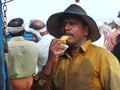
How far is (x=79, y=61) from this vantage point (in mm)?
4051

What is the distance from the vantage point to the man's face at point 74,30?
4043 millimetres

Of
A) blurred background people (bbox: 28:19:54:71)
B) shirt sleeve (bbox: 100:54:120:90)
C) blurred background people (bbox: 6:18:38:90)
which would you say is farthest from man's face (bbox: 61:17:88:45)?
blurred background people (bbox: 28:19:54:71)

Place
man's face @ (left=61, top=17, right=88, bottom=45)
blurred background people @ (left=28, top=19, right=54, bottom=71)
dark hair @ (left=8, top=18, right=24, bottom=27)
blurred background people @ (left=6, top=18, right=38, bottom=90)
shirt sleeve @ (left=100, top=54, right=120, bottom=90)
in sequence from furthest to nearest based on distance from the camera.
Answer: blurred background people @ (left=28, top=19, right=54, bottom=71) < dark hair @ (left=8, top=18, right=24, bottom=27) < blurred background people @ (left=6, top=18, right=38, bottom=90) < man's face @ (left=61, top=17, right=88, bottom=45) < shirt sleeve @ (left=100, top=54, right=120, bottom=90)

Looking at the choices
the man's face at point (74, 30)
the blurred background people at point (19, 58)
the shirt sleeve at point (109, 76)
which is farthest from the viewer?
the blurred background people at point (19, 58)

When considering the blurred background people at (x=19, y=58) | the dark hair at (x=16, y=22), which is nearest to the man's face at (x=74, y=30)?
the blurred background people at (x=19, y=58)

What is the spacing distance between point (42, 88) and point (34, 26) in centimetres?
610

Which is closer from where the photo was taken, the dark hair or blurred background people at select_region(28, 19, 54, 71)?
the dark hair

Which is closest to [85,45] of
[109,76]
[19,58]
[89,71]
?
[89,71]

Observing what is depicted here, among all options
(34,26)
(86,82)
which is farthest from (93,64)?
(34,26)

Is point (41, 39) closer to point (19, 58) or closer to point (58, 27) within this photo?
point (19, 58)

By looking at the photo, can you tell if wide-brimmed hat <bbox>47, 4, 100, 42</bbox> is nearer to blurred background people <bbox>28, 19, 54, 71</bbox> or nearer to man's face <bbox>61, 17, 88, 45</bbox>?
man's face <bbox>61, 17, 88, 45</bbox>

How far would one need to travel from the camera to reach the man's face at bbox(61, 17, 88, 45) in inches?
159

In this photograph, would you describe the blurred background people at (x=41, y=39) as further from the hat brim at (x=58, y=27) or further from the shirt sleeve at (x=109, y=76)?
the shirt sleeve at (x=109, y=76)

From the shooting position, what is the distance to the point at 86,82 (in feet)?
13.0
